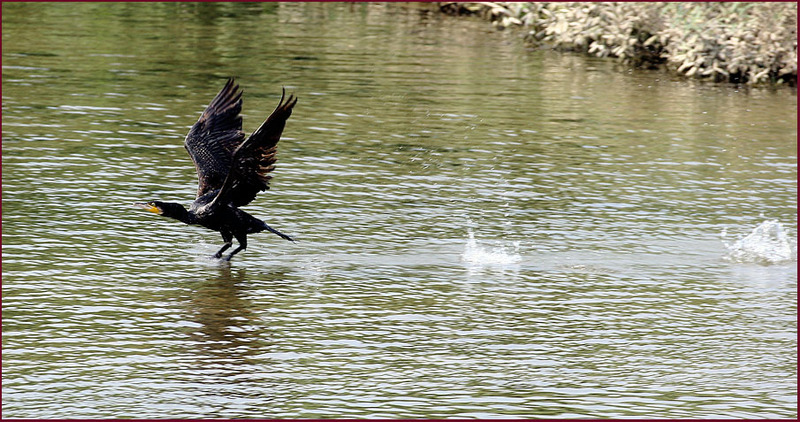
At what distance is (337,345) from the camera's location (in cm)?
1066

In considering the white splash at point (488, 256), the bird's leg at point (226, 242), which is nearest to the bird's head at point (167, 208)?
the bird's leg at point (226, 242)

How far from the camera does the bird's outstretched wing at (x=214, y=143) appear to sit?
12.8 metres

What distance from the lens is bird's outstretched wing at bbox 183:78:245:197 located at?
42.0 ft

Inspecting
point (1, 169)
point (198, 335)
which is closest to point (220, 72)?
point (1, 169)

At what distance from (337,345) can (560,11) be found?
57.2ft

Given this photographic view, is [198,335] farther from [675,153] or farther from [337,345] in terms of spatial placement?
[675,153]

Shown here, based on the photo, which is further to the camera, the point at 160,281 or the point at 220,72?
the point at 220,72

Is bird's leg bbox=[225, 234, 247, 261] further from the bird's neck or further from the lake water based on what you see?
the bird's neck

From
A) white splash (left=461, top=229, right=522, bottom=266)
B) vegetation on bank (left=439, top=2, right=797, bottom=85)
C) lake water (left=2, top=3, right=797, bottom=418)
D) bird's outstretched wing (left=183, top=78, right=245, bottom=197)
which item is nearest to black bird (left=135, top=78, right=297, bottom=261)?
bird's outstretched wing (left=183, top=78, right=245, bottom=197)

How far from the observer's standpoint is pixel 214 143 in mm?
12844

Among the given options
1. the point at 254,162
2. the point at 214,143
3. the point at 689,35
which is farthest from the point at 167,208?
the point at 689,35

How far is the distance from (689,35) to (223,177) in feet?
46.3

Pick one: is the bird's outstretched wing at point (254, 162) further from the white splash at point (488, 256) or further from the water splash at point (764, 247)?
the water splash at point (764, 247)

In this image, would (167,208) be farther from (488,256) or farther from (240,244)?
(488,256)
